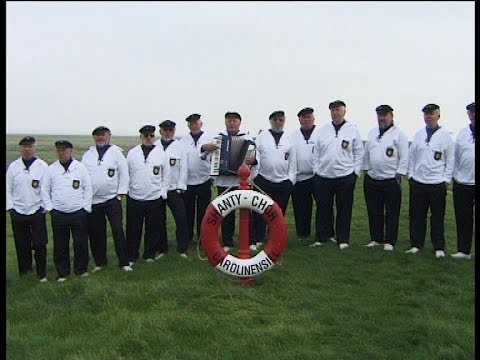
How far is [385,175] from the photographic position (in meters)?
8.38

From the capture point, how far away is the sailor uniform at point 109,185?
8016 mm

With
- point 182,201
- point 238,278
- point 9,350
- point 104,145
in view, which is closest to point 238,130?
point 182,201

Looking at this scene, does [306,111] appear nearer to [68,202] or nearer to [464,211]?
[464,211]

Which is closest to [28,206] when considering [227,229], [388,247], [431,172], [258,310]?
[227,229]

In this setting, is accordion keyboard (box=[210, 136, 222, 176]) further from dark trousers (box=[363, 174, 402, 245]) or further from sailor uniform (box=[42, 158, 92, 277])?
dark trousers (box=[363, 174, 402, 245])

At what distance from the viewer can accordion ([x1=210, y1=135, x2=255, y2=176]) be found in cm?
788

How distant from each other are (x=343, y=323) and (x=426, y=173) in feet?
10.4

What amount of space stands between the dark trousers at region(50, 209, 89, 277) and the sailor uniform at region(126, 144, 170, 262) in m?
0.70

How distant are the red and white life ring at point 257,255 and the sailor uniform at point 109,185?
5.45ft

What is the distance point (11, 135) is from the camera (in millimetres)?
7602

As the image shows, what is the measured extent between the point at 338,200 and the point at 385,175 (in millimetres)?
778

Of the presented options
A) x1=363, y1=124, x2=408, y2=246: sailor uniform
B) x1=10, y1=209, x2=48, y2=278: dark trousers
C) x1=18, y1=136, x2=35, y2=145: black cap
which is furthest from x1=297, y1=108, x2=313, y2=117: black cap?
x1=10, y1=209, x2=48, y2=278: dark trousers

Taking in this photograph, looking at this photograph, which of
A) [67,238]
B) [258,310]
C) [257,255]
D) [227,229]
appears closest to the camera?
[258,310]

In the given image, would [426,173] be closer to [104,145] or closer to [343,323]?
[343,323]
